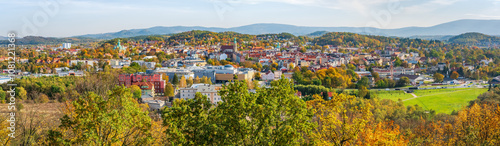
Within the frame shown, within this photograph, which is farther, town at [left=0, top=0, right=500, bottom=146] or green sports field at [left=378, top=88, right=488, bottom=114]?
green sports field at [left=378, top=88, right=488, bottom=114]

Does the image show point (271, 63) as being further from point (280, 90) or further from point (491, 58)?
point (280, 90)

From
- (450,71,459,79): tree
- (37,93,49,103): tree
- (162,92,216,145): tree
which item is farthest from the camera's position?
(450,71,459,79): tree

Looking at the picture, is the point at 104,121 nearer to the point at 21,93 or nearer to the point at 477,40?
the point at 21,93

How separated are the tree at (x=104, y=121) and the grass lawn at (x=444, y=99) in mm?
15849

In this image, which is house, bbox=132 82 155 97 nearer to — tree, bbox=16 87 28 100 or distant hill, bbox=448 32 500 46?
tree, bbox=16 87 28 100

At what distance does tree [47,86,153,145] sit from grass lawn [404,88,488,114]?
15.8 m

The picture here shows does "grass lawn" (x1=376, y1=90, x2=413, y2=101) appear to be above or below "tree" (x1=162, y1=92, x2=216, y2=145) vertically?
below

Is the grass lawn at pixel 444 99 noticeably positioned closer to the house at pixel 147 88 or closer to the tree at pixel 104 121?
the house at pixel 147 88

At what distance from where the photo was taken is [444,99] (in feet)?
67.1

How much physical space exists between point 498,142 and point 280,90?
4009 millimetres

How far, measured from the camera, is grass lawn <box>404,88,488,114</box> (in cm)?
1804

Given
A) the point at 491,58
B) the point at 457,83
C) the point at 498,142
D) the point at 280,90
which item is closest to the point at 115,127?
the point at 280,90

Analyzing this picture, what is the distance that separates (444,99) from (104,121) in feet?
66.5

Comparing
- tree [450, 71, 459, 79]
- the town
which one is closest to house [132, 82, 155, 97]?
the town
